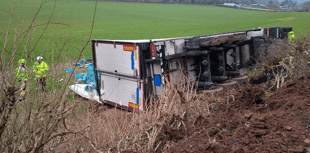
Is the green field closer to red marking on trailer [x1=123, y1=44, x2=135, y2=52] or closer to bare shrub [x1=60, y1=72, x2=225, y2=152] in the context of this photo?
red marking on trailer [x1=123, y1=44, x2=135, y2=52]

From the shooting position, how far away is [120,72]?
789 cm

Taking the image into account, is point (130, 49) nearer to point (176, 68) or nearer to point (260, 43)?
point (176, 68)

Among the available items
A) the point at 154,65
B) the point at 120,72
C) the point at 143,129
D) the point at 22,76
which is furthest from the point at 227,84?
the point at 22,76

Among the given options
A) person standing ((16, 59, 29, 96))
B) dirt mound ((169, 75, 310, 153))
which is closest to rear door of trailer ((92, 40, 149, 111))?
dirt mound ((169, 75, 310, 153))

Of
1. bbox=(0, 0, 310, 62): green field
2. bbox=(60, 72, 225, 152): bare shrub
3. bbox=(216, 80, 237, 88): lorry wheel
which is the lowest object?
bbox=(216, 80, 237, 88): lorry wheel

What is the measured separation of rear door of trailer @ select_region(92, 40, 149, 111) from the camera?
7395mm

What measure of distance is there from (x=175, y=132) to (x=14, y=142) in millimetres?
2578

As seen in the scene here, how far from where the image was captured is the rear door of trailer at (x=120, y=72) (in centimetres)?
739

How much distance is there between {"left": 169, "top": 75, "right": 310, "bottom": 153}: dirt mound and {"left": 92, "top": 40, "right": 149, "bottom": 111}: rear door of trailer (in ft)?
9.74

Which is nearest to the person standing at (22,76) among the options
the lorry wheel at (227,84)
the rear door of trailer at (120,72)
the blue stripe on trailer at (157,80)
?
the rear door of trailer at (120,72)

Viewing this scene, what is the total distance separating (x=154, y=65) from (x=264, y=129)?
13.7 feet

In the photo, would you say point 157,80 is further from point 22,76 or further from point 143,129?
point 22,76

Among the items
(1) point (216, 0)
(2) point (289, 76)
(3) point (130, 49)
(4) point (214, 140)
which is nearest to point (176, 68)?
(3) point (130, 49)

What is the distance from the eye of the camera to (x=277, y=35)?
11.7 meters
